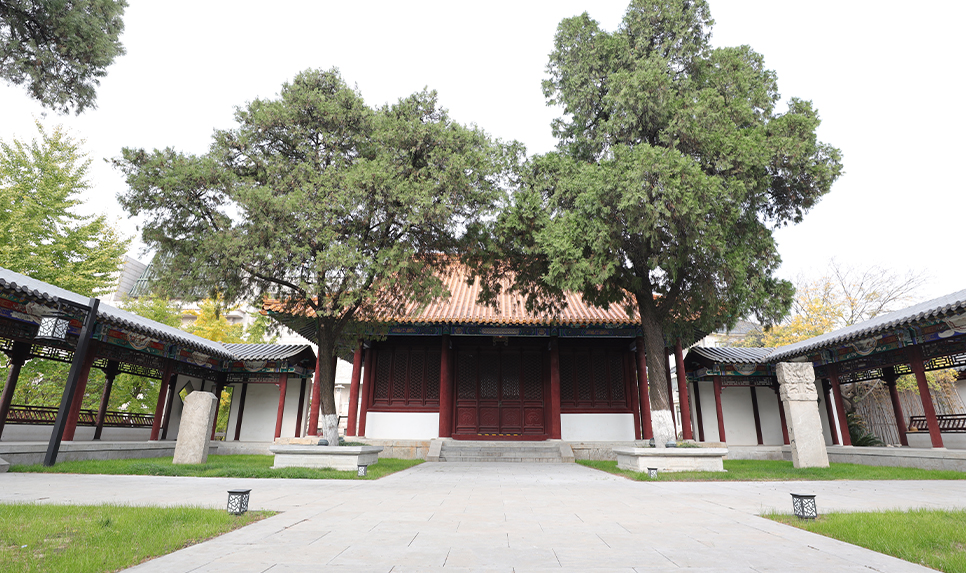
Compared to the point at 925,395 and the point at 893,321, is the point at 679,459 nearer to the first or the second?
the point at 893,321

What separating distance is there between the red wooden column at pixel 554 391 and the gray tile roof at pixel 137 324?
805 centimetres

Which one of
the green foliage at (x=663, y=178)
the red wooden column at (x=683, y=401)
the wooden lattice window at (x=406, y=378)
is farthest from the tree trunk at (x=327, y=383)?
the red wooden column at (x=683, y=401)

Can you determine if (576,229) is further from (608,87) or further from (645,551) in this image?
(645,551)

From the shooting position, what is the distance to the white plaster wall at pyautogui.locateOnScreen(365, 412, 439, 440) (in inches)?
564

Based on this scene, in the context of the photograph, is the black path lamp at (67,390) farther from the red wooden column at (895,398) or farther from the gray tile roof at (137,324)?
the red wooden column at (895,398)

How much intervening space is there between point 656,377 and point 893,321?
5112 millimetres

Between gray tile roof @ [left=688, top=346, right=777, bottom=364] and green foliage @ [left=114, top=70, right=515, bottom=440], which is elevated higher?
green foliage @ [left=114, top=70, right=515, bottom=440]

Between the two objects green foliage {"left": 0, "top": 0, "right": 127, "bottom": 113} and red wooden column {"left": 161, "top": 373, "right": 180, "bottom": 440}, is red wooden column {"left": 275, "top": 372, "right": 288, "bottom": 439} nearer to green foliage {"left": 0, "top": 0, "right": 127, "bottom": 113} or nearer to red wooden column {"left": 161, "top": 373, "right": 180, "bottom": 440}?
red wooden column {"left": 161, "top": 373, "right": 180, "bottom": 440}

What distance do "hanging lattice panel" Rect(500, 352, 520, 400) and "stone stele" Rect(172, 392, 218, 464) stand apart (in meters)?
8.39

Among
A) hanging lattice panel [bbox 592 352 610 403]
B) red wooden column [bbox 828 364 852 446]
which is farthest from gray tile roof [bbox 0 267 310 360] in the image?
red wooden column [bbox 828 364 852 446]

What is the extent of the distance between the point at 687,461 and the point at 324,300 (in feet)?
24.6

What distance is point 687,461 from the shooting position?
892cm

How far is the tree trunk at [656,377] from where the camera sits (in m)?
9.34

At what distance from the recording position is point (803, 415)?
32.0 feet
